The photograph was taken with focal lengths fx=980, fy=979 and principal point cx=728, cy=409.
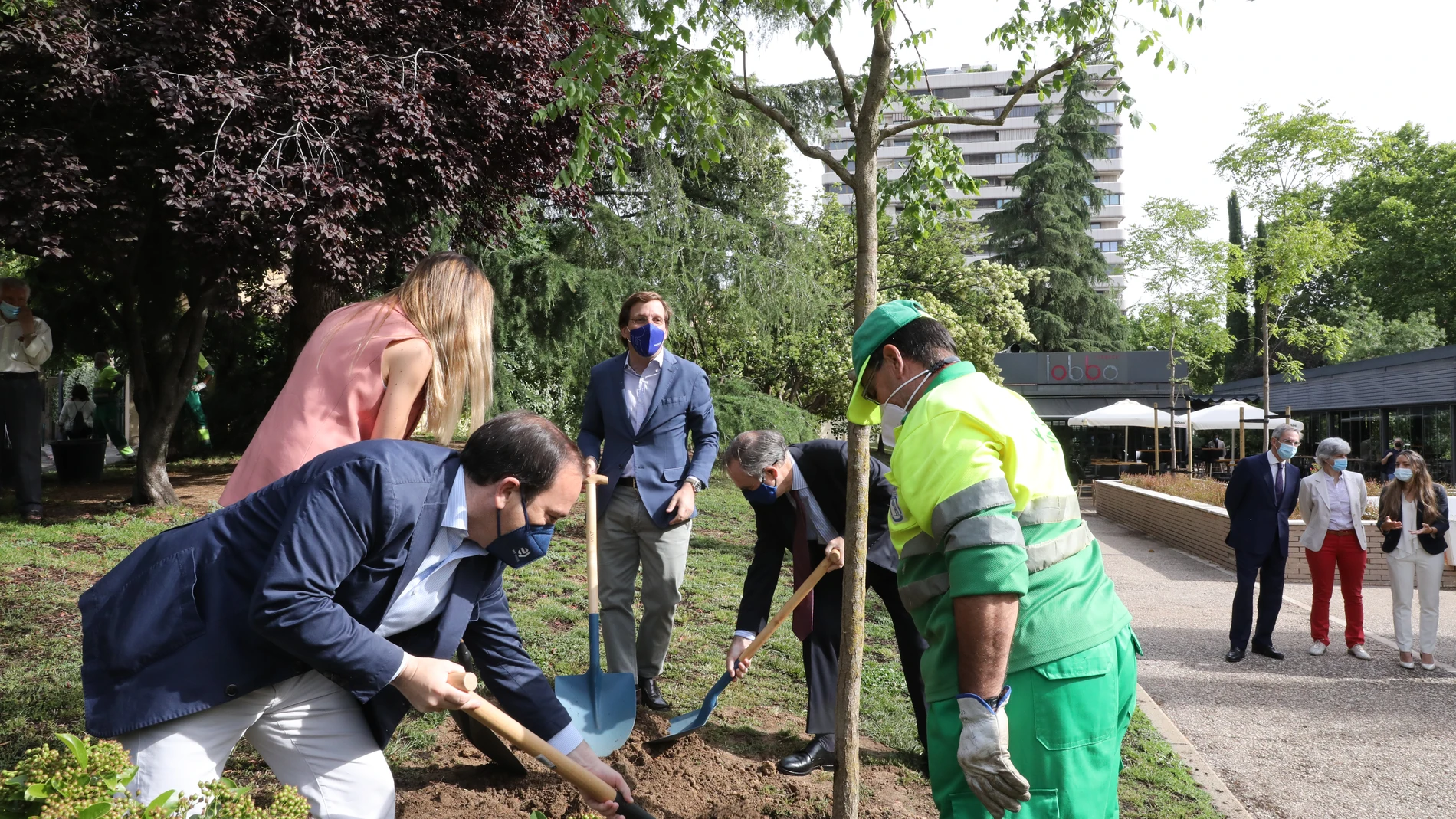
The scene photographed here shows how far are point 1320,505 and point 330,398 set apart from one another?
25.0ft

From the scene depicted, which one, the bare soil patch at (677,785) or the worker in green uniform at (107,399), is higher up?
the worker in green uniform at (107,399)

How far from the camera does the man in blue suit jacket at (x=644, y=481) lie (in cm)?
462

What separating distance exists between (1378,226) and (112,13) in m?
48.7

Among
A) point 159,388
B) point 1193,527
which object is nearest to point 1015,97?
point 159,388

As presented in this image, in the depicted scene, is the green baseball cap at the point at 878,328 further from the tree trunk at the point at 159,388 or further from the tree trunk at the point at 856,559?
the tree trunk at the point at 159,388

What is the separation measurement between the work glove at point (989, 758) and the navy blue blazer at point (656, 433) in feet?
8.40

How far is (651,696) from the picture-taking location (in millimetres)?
4797

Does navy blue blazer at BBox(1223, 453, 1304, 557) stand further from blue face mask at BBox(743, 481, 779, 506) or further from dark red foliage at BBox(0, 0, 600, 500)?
dark red foliage at BBox(0, 0, 600, 500)

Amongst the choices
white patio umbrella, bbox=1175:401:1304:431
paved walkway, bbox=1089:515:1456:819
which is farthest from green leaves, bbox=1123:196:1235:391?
paved walkway, bbox=1089:515:1456:819

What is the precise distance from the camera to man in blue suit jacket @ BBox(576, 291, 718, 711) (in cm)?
462

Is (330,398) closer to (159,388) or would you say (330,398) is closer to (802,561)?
(802,561)

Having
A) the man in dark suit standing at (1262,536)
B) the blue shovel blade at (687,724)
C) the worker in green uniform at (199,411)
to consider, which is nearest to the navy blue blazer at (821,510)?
the blue shovel blade at (687,724)

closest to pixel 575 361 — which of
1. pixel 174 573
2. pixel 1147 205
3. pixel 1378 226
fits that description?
pixel 174 573

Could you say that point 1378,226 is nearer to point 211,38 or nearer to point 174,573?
point 211,38
